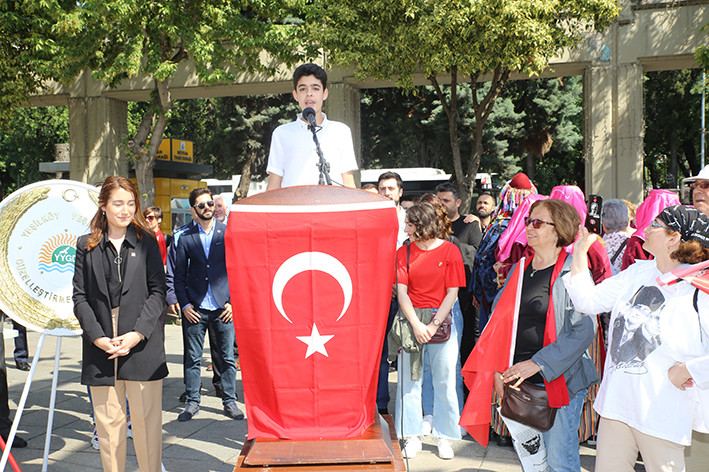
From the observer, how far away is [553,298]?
3.82m

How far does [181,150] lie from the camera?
2234 centimetres

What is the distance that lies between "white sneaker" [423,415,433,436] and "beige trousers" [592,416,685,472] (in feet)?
8.33

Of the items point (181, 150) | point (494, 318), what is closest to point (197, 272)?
point (494, 318)

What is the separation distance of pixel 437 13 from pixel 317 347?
11224 millimetres

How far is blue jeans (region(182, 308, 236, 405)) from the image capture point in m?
6.60

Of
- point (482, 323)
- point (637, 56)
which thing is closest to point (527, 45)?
point (637, 56)

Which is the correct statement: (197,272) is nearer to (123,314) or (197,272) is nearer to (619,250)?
(123,314)

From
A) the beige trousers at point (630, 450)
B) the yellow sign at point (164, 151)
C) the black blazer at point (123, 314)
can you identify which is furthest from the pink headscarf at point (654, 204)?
the yellow sign at point (164, 151)

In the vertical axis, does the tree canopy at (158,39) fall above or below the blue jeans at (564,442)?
above

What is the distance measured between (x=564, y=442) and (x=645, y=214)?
2105mm

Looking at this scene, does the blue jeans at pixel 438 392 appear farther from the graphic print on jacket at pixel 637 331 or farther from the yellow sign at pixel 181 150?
the yellow sign at pixel 181 150

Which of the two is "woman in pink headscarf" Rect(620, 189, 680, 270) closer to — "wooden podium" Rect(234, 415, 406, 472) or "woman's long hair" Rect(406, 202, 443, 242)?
"woman's long hair" Rect(406, 202, 443, 242)

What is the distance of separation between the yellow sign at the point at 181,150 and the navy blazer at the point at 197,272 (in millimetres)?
15784

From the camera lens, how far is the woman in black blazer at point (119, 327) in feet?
13.6
